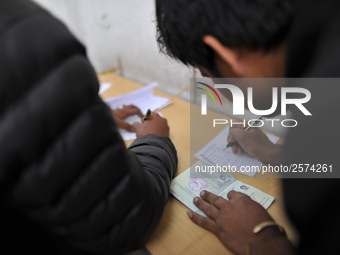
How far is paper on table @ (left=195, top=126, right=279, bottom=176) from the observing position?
2.44 feet

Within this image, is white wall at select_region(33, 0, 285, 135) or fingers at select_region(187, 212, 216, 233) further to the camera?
white wall at select_region(33, 0, 285, 135)

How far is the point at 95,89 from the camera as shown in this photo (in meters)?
0.34

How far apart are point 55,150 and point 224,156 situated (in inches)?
23.1

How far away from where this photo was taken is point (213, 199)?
604 millimetres

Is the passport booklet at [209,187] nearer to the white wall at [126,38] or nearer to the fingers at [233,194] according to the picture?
the fingers at [233,194]

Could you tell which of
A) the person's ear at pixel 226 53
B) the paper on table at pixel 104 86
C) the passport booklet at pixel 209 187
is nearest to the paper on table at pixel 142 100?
the paper on table at pixel 104 86

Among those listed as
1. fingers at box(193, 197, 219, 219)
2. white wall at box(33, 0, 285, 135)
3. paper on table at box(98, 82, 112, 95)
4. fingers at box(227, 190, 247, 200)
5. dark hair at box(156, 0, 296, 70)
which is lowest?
paper on table at box(98, 82, 112, 95)

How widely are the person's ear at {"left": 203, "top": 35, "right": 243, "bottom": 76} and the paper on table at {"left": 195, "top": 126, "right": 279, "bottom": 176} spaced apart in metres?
0.40

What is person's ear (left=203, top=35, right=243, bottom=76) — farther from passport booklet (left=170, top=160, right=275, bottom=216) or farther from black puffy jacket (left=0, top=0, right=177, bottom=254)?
passport booklet (left=170, top=160, right=275, bottom=216)

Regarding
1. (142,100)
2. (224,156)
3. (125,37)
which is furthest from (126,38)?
(224,156)

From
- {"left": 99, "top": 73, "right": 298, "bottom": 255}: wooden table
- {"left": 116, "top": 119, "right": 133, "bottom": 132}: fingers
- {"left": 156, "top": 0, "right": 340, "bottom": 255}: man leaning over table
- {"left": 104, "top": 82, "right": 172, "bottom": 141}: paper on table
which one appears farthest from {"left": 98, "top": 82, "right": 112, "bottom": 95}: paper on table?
{"left": 156, "top": 0, "right": 340, "bottom": 255}: man leaning over table

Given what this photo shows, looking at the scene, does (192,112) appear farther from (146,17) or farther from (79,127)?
(79,127)

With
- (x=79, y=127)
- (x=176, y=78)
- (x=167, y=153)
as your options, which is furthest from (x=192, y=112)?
(x=79, y=127)

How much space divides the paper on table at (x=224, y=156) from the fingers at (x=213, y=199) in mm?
161
